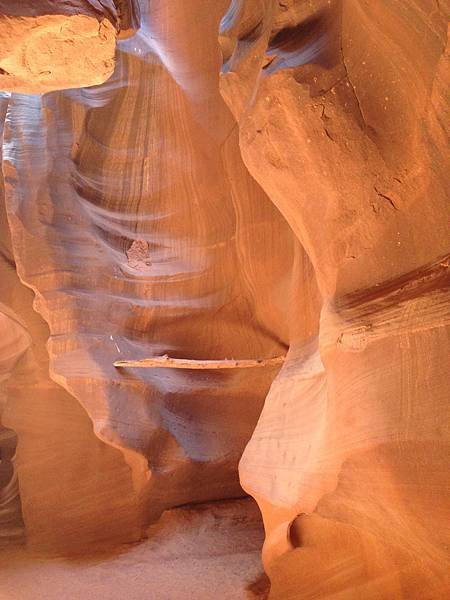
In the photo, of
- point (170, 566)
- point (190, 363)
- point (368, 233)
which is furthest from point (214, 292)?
point (368, 233)

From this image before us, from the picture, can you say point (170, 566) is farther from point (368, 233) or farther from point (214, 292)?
point (368, 233)

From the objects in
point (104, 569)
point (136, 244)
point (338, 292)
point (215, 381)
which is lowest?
point (104, 569)

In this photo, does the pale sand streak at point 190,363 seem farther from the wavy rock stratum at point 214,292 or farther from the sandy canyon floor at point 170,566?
the sandy canyon floor at point 170,566

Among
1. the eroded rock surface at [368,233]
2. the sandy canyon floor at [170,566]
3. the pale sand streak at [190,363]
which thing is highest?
the eroded rock surface at [368,233]

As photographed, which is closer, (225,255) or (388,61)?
(388,61)

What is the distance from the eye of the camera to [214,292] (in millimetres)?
5035

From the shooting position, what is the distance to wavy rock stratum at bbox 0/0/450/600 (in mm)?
2229

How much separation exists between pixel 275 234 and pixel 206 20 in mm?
1560

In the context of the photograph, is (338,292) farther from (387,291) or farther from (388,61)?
(388,61)

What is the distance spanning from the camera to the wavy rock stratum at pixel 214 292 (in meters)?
2.23

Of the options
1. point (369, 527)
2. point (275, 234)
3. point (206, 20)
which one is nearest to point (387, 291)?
point (369, 527)

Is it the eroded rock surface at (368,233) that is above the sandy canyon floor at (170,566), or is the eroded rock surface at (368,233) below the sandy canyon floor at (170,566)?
above

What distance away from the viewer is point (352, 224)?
2.39m

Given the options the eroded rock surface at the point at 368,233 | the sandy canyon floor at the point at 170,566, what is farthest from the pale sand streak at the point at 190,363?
the eroded rock surface at the point at 368,233
